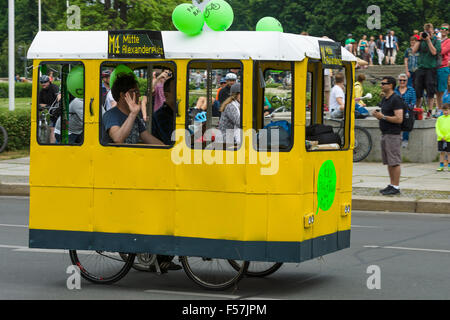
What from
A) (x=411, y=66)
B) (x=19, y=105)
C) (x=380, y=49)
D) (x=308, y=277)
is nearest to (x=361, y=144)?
(x=411, y=66)

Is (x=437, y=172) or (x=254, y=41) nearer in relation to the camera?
(x=254, y=41)

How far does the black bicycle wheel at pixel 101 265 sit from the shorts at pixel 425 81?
44.5 feet

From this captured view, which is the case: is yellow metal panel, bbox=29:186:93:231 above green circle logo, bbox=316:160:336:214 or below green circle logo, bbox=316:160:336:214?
below

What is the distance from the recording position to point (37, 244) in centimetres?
848

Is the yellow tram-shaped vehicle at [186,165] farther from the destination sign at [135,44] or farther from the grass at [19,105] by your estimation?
the grass at [19,105]

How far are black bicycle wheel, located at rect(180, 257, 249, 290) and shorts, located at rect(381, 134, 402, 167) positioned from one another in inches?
272

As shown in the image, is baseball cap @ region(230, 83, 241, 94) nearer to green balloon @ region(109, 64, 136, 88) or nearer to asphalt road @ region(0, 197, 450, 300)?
green balloon @ region(109, 64, 136, 88)

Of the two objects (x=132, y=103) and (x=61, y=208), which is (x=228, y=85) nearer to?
(x=132, y=103)

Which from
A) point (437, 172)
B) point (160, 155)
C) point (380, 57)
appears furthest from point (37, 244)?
point (380, 57)

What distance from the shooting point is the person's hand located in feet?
27.0

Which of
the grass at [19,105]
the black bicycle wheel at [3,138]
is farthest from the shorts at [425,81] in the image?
the grass at [19,105]

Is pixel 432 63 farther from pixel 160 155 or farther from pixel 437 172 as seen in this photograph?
→ pixel 160 155

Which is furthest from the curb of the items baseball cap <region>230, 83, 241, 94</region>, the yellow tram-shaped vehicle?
baseball cap <region>230, 83, 241, 94</region>
